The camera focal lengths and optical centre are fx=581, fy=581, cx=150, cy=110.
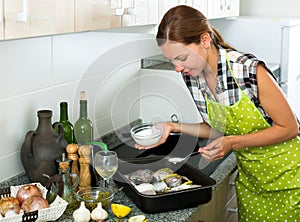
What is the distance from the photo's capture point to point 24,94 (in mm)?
2027

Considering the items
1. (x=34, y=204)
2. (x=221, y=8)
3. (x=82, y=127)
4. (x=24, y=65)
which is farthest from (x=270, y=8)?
(x=34, y=204)

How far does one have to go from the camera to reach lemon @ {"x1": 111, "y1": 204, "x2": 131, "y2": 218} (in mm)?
1789

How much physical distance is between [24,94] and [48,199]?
1.43 feet

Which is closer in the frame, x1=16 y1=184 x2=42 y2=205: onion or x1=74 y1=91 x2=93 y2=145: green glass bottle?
x1=16 y1=184 x2=42 y2=205: onion

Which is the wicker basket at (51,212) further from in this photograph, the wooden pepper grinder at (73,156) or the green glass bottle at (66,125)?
the green glass bottle at (66,125)

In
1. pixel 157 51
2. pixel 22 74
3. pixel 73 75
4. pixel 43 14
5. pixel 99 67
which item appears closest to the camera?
pixel 43 14

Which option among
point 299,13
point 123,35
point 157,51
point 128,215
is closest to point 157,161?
point 128,215

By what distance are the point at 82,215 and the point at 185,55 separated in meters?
0.66

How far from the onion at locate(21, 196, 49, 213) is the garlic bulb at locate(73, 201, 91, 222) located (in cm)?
9

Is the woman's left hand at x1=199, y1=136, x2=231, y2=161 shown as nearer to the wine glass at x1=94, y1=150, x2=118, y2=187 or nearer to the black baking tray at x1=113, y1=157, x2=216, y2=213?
the black baking tray at x1=113, y1=157, x2=216, y2=213

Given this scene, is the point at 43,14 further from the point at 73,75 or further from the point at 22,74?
the point at 73,75

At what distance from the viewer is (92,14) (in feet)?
5.70

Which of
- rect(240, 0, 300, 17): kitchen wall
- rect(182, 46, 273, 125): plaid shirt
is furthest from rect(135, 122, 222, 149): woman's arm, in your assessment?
rect(240, 0, 300, 17): kitchen wall

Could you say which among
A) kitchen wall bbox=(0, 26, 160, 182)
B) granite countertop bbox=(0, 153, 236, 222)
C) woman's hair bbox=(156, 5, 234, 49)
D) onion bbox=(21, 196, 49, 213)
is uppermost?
woman's hair bbox=(156, 5, 234, 49)
